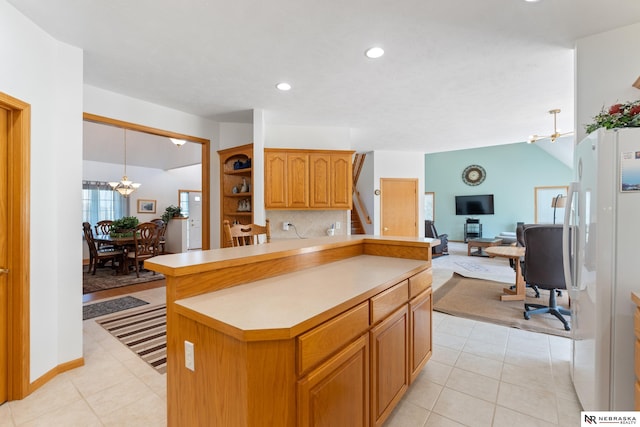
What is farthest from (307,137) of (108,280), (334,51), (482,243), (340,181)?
(482,243)

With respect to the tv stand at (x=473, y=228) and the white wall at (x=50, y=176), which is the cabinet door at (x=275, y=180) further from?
the tv stand at (x=473, y=228)

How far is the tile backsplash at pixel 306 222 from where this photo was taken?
4555 millimetres

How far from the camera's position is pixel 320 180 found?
4438 mm

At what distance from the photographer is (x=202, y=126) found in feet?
14.2

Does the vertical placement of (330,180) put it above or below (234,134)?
below

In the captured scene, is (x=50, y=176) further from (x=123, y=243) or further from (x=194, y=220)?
(x=194, y=220)

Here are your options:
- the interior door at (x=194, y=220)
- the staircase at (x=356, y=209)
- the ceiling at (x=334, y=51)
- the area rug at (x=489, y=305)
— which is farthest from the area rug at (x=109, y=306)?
the interior door at (x=194, y=220)

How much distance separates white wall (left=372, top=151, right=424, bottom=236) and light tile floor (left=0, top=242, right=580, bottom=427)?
4041 mm

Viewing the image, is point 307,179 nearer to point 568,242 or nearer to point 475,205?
point 568,242

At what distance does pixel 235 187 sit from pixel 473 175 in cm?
912

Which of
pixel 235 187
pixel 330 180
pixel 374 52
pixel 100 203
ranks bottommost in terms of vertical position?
pixel 100 203

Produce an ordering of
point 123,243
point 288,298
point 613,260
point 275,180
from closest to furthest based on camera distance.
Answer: point 288,298 → point 613,260 → point 275,180 → point 123,243

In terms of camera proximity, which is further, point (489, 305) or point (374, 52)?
point (489, 305)

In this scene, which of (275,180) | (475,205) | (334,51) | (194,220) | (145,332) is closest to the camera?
(334,51)
